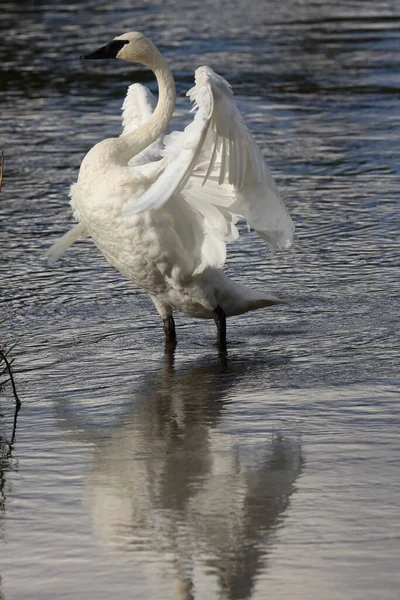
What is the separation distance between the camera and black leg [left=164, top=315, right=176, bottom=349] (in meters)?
7.52


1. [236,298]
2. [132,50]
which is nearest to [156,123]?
[132,50]

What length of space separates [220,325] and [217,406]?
1183 millimetres

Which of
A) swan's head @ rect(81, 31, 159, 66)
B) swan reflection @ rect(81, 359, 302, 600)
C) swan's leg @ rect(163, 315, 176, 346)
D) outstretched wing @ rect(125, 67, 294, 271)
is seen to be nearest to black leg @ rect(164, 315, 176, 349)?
swan's leg @ rect(163, 315, 176, 346)

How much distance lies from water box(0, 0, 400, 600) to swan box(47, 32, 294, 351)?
361 mm

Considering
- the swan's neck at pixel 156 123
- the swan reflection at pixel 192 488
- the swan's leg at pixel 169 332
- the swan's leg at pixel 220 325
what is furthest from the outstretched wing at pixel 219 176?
the swan reflection at pixel 192 488

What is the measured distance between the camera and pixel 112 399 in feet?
21.4

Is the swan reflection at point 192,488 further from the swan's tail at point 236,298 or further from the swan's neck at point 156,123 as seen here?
the swan's neck at point 156,123

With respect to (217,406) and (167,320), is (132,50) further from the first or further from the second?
(217,406)

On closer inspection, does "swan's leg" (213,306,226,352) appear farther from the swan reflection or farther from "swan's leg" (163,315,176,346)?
the swan reflection

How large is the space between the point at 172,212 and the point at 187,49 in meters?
11.9

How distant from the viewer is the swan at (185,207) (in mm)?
6520

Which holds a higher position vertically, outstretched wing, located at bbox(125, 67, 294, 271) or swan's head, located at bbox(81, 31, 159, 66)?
swan's head, located at bbox(81, 31, 159, 66)

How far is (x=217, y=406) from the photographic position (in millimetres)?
6363

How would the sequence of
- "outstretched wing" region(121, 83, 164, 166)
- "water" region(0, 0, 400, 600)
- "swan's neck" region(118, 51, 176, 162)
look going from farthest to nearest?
"outstretched wing" region(121, 83, 164, 166), "swan's neck" region(118, 51, 176, 162), "water" region(0, 0, 400, 600)
